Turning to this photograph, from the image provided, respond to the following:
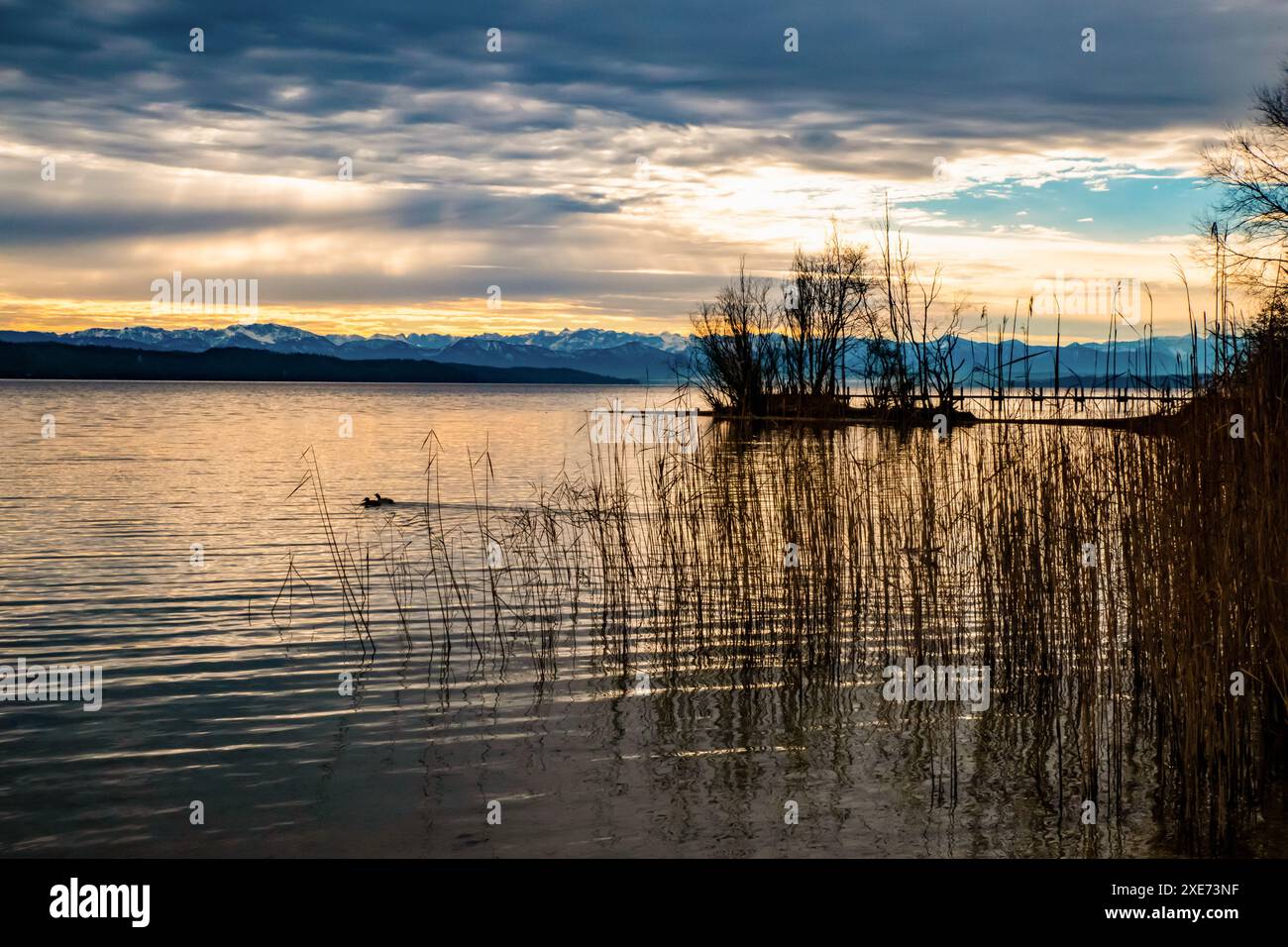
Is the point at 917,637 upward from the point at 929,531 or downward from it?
downward

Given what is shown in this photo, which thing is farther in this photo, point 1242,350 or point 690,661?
point 690,661

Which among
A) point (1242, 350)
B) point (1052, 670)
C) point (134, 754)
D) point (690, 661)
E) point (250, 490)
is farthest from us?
point (250, 490)

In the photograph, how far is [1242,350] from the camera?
18.8ft

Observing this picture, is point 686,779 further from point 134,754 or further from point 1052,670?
point 134,754

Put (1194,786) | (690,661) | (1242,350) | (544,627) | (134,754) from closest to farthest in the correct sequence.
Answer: (1194,786) → (1242,350) → (134,754) → (690,661) → (544,627)

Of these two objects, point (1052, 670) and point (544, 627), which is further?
point (544, 627)

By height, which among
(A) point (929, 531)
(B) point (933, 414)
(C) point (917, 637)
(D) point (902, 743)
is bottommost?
(D) point (902, 743)

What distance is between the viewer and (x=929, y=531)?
7492 mm
